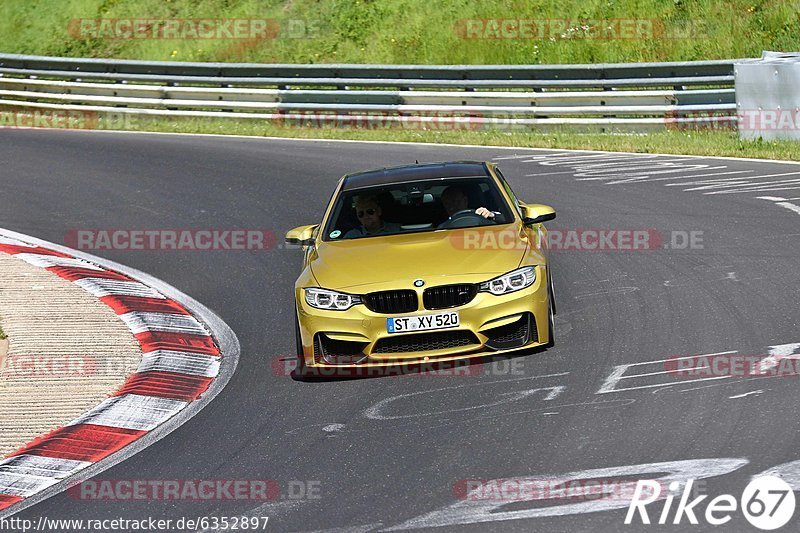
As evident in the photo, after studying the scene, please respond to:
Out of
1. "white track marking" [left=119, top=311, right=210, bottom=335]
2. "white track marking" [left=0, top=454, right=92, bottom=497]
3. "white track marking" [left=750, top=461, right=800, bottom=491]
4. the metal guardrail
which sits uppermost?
the metal guardrail

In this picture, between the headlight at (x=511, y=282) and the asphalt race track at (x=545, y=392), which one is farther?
the headlight at (x=511, y=282)

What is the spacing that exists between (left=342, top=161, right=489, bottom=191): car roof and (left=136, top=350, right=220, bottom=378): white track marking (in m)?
1.83

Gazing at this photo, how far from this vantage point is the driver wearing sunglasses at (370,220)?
31.9ft

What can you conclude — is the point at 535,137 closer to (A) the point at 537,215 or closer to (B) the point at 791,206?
(B) the point at 791,206

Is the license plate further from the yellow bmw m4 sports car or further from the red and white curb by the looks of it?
the red and white curb

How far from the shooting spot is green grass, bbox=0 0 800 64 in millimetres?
25578

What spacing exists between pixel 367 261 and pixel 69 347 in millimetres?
2718

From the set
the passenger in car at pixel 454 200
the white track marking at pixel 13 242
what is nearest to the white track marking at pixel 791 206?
the passenger in car at pixel 454 200

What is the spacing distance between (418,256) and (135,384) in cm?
228

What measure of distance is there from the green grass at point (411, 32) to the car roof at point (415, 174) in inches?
638

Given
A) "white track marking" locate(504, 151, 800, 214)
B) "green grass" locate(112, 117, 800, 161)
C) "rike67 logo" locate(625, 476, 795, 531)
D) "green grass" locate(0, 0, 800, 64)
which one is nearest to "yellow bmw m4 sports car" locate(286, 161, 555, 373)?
"rike67 logo" locate(625, 476, 795, 531)

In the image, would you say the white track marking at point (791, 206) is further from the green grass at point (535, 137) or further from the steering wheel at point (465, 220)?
the steering wheel at point (465, 220)

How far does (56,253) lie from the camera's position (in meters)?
13.7

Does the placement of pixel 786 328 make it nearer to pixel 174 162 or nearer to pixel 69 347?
pixel 69 347
